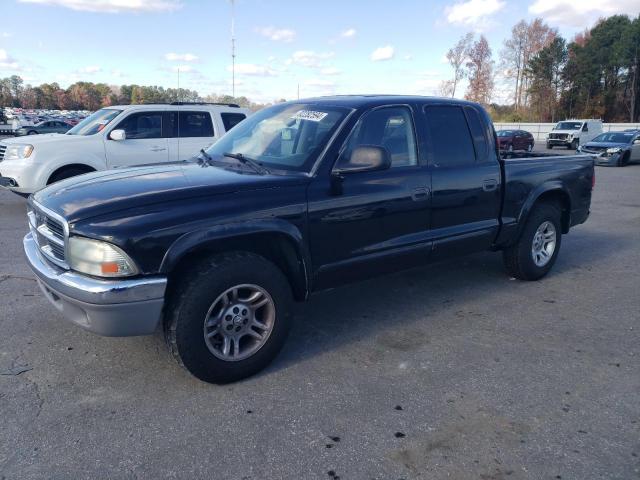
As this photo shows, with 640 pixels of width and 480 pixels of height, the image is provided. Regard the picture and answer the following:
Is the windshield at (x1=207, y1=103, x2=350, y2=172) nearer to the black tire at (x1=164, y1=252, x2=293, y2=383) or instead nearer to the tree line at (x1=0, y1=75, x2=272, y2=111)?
the black tire at (x1=164, y1=252, x2=293, y2=383)

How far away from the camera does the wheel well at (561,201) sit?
18.4 ft

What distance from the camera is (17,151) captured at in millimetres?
8547

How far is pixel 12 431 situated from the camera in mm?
2850

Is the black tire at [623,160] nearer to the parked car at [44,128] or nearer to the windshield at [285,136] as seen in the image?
the windshield at [285,136]

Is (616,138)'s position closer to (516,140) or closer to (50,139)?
(516,140)

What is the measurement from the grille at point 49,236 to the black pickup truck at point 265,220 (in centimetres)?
1

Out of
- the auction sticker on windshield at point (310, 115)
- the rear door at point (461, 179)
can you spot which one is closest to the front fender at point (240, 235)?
the auction sticker on windshield at point (310, 115)

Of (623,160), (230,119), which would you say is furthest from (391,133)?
(623,160)

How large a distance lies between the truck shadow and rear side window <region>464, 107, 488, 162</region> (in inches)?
46.0

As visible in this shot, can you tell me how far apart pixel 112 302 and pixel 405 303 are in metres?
2.85

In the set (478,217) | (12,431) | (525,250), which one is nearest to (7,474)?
(12,431)

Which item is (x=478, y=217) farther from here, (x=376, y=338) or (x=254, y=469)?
(x=254, y=469)

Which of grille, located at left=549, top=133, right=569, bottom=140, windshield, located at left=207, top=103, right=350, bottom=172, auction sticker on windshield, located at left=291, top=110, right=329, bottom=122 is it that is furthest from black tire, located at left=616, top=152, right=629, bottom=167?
auction sticker on windshield, located at left=291, top=110, right=329, bottom=122

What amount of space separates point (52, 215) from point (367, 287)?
3129mm
